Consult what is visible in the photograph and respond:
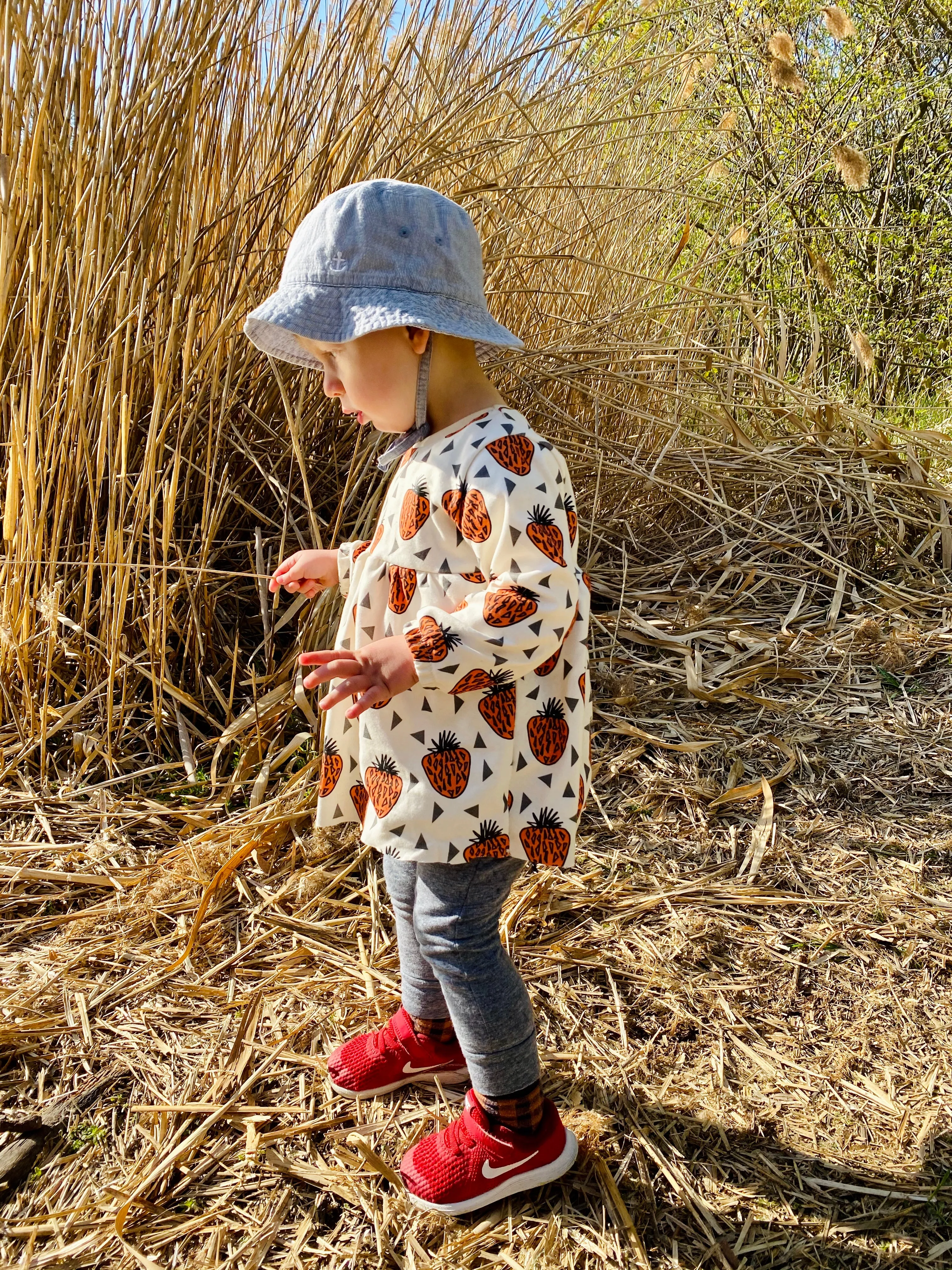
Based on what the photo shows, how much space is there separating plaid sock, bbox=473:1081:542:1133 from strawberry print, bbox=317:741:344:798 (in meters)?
0.36

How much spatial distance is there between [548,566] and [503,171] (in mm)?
1331

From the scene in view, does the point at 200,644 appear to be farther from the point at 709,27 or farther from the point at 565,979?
the point at 709,27

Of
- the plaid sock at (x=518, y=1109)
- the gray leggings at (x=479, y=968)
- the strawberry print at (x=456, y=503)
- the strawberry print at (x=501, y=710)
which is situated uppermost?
the strawberry print at (x=456, y=503)

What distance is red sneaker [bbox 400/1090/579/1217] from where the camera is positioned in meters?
1.00

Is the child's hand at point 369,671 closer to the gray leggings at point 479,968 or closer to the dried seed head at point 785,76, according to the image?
the gray leggings at point 479,968

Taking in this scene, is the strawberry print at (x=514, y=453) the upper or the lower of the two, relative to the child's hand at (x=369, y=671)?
upper

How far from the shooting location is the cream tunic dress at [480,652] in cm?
85

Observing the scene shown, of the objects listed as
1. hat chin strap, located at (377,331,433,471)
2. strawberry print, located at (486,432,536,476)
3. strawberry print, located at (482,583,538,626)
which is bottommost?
strawberry print, located at (482,583,538,626)

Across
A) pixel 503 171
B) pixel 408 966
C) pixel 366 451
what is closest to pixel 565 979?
pixel 408 966

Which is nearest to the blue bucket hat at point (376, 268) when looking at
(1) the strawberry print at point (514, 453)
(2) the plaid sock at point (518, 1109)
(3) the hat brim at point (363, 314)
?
(3) the hat brim at point (363, 314)

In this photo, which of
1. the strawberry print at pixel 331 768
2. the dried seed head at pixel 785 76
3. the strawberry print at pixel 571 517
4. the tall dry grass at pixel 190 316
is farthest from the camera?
the dried seed head at pixel 785 76

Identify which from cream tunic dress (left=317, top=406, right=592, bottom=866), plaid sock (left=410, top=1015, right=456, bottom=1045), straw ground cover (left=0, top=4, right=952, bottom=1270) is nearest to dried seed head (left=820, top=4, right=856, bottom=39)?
straw ground cover (left=0, top=4, right=952, bottom=1270)

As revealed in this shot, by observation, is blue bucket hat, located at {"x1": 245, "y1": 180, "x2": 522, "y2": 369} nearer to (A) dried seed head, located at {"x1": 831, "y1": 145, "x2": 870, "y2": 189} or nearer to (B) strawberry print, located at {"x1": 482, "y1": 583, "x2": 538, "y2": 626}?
(B) strawberry print, located at {"x1": 482, "y1": 583, "x2": 538, "y2": 626}

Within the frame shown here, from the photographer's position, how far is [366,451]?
1.80m
